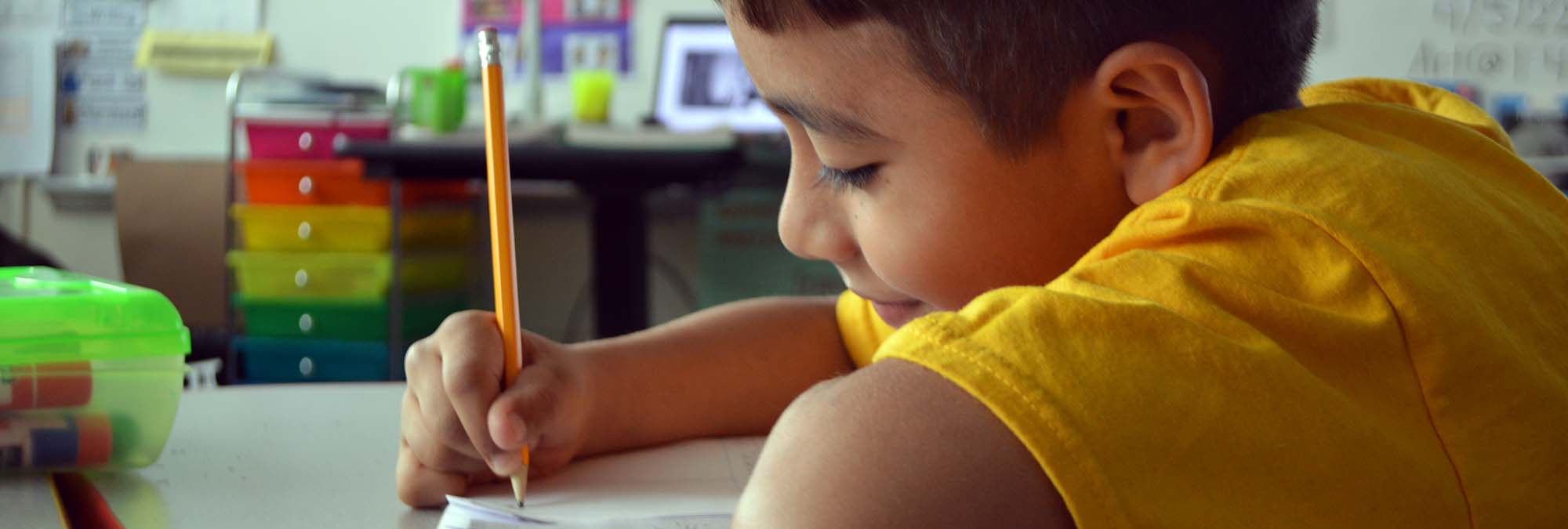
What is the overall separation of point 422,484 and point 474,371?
54 mm

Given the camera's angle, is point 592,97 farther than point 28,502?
Yes

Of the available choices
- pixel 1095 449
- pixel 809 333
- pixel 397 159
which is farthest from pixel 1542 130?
pixel 1095 449

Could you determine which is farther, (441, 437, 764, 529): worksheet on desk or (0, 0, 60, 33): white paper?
(0, 0, 60, 33): white paper

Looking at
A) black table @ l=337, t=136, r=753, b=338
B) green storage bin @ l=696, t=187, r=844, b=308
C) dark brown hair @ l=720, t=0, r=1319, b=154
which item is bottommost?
green storage bin @ l=696, t=187, r=844, b=308

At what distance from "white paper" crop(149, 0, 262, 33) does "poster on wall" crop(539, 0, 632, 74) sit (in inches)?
28.2

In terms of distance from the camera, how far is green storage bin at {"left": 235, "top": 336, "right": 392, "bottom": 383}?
283cm

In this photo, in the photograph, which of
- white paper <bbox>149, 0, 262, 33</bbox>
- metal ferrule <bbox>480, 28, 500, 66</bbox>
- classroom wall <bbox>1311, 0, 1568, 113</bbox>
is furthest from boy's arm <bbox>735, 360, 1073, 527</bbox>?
white paper <bbox>149, 0, 262, 33</bbox>

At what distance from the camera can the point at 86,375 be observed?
22.0 inches

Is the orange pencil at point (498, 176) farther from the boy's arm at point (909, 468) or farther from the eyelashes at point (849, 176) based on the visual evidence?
the boy's arm at point (909, 468)

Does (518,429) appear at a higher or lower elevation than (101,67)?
higher

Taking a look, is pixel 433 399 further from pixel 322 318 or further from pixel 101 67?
pixel 101 67

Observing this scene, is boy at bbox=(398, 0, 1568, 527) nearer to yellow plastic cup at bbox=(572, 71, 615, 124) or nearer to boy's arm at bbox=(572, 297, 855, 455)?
boy's arm at bbox=(572, 297, 855, 455)

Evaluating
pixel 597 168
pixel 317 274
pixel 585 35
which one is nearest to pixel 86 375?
pixel 597 168

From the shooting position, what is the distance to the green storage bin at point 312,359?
9.27 feet
